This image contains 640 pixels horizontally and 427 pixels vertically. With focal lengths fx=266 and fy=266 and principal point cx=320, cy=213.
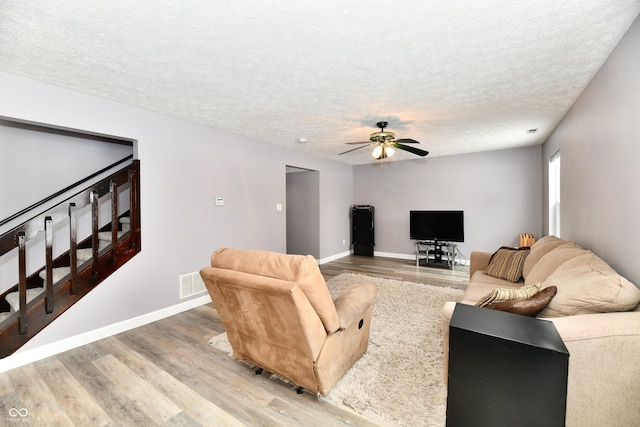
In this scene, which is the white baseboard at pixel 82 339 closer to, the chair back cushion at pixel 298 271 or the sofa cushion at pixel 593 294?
the chair back cushion at pixel 298 271

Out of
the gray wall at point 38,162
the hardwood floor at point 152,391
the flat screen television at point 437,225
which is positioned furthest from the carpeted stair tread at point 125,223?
the flat screen television at point 437,225

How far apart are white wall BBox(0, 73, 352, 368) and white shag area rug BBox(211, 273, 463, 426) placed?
119cm

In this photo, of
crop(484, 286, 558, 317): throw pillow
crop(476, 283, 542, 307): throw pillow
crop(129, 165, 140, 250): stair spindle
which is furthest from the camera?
crop(129, 165, 140, 250): stair spindle

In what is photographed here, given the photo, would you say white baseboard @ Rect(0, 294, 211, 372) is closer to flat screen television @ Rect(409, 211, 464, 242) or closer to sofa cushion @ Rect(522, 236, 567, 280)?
Result: sofa cushion @ Rect(522, 236, 567, 280)

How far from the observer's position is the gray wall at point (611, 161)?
1.67 m

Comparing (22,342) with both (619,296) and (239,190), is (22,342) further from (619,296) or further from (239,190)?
(619,296)

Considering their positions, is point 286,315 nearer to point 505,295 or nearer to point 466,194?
point 505,295

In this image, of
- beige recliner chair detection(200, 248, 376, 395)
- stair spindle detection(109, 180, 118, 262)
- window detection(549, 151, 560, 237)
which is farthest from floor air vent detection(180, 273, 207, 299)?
window detection(549, 151, 560, 237)

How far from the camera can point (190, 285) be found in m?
3.54

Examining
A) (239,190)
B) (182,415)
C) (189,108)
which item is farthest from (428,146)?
(182,415)

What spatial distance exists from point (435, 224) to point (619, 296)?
4708mm

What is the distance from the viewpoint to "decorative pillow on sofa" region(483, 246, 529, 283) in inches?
115

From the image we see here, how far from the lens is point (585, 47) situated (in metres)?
1.90

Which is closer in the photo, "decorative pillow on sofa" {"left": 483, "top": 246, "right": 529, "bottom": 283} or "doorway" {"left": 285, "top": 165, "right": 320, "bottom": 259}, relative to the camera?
"decorative pillow on sofa" {"left": 483, "top": 246, "right": 529, "bottom": 283}
